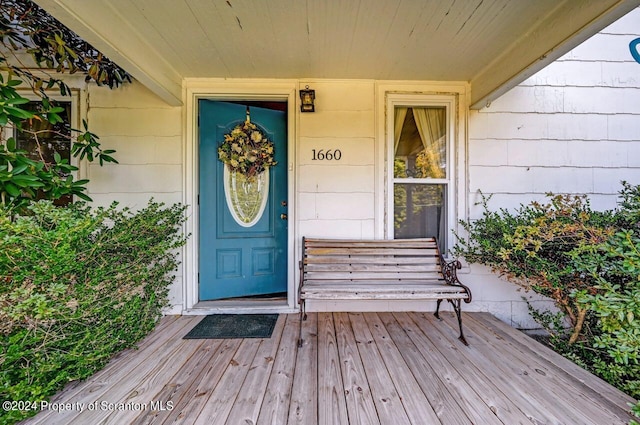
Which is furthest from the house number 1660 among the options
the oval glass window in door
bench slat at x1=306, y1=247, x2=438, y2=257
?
bench slat at x1=306, y1=247, x2=438, y2=257

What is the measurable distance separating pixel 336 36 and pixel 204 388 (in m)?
2.47

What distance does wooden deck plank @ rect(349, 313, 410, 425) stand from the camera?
1.32 metres

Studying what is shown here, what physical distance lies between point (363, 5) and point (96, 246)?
2184 mm

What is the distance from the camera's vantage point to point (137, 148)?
263cm

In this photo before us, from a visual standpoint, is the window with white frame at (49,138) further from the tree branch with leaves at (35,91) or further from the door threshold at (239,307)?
the door threshold at (239,307)

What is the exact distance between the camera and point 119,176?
2629mm

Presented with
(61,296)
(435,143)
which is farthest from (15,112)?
(435,143)

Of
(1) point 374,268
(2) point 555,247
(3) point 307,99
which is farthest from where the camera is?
(3) point 307,99

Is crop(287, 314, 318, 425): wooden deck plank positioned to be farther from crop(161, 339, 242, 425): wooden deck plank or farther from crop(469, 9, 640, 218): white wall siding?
crop(469, 9, 640, 218): white wall siding

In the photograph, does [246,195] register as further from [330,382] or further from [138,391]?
[330,382]

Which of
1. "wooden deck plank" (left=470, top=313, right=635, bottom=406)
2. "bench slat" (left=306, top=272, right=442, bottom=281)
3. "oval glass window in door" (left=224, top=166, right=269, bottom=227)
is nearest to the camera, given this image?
"wooden deck plank" (left=470, top=313, right=635, bottom=406)

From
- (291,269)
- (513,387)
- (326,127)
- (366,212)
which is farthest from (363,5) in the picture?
(513,387)

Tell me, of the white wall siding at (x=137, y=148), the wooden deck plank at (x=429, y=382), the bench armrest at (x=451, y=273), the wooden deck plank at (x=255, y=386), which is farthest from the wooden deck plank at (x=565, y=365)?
the white wall siding at (x=137, y=148)

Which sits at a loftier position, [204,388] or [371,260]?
[371,260]
